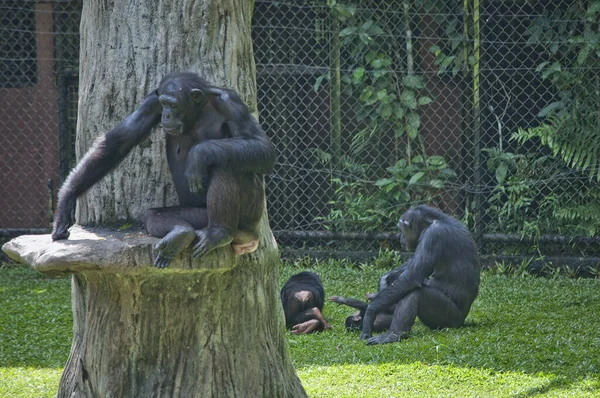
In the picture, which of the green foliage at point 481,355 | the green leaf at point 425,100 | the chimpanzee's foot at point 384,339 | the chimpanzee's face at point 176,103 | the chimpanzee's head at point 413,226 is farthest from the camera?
the green leaf at point 425,100

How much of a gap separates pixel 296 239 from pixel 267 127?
1.28 m

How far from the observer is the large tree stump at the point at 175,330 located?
4.22 meters

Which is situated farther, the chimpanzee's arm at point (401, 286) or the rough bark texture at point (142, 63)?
the chimpanzee's arm at point (401, 286)

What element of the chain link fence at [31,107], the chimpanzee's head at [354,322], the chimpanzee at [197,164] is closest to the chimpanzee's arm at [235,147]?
the chimpanzee at [197,164]

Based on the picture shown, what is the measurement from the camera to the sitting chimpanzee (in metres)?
6.55

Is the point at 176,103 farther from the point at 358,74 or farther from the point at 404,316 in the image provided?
the point at 358,74

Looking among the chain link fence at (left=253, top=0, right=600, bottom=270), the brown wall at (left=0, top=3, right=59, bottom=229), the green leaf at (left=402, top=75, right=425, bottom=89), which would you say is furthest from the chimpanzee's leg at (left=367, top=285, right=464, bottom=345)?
the brown wall at (left=0, top=3, right=59, bottom=229)

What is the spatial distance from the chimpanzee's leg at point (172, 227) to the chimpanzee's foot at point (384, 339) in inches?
105

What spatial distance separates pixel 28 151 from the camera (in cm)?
984

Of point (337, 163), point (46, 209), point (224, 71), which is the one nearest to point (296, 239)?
point (337, 163)

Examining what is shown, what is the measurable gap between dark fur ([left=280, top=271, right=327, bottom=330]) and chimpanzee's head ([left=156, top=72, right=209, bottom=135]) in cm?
305

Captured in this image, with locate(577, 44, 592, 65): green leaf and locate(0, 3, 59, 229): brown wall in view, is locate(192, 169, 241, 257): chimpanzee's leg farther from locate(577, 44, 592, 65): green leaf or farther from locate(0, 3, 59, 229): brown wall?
locate(0, 3, 59, 229): brown wall

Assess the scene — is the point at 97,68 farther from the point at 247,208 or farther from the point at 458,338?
the point at 458,338

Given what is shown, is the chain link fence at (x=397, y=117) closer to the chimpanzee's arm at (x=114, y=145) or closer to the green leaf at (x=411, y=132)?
the green leaf at (x=411, y=132)
